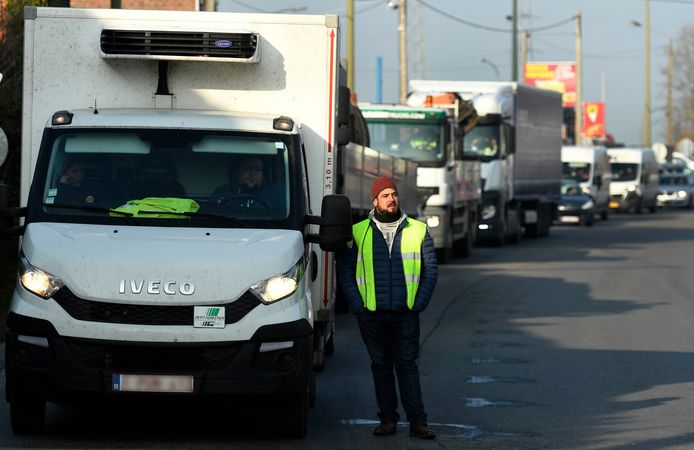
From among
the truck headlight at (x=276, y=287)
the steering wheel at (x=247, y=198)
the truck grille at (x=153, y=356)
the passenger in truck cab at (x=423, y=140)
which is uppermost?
the passenger in truck cab at (x=423, y=140)

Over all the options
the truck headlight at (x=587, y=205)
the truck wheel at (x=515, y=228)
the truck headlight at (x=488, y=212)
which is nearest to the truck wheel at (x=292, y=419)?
the truck headlight at (x=488, y=212)

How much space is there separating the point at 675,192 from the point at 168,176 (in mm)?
60579

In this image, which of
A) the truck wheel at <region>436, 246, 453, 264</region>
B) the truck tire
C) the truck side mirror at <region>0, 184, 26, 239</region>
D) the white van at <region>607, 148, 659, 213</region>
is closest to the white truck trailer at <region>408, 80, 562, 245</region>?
the truck tire

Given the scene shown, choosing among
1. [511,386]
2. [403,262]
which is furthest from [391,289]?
[511,386]

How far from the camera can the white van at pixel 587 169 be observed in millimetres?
48469

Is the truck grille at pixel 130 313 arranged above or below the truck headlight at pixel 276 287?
below

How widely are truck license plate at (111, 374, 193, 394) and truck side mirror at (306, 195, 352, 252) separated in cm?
131

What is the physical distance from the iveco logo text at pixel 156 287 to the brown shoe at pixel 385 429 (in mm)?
1640

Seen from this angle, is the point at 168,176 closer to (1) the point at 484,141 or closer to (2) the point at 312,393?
(2) the point at 312,393

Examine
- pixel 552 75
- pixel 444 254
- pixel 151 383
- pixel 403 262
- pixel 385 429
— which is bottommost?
pixel 385 429

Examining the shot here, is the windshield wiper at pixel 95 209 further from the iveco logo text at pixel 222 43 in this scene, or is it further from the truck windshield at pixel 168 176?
the iveco logo text at pixel 222 43

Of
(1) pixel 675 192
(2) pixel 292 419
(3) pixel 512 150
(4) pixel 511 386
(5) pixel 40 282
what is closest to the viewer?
(5) pixel 40 282

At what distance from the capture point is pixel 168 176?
9234mm

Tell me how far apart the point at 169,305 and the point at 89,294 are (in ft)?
1.55
